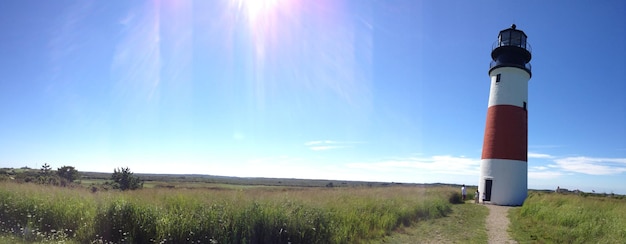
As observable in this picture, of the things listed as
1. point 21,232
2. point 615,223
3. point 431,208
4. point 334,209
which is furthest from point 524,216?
point 21,232

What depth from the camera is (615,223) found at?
938cm

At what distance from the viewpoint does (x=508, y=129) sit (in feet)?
68.1

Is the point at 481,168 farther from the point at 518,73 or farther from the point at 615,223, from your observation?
the point at 615,223

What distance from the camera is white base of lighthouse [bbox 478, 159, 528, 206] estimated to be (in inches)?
812

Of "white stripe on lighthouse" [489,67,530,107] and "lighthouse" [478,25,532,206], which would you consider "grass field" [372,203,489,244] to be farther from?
"white stripe on lighthouse" [489,67,530,107]

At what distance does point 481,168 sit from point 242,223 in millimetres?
20120

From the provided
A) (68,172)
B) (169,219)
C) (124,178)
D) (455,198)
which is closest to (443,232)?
(169,219)

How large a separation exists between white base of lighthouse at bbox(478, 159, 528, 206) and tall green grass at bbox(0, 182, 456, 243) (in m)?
15.2

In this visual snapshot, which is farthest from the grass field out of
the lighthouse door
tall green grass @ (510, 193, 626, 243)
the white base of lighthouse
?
the lighthouse door

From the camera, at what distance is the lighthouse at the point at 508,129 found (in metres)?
20.7

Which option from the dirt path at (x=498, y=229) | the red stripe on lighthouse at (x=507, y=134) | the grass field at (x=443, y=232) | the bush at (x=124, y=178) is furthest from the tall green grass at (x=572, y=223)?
the bush at (x=124, y=178)

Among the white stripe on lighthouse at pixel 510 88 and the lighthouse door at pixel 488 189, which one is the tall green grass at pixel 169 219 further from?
the white stripe on lighthouse at pixel 510 88

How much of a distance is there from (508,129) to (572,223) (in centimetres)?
1087

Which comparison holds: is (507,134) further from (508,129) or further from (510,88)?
(510,88)
